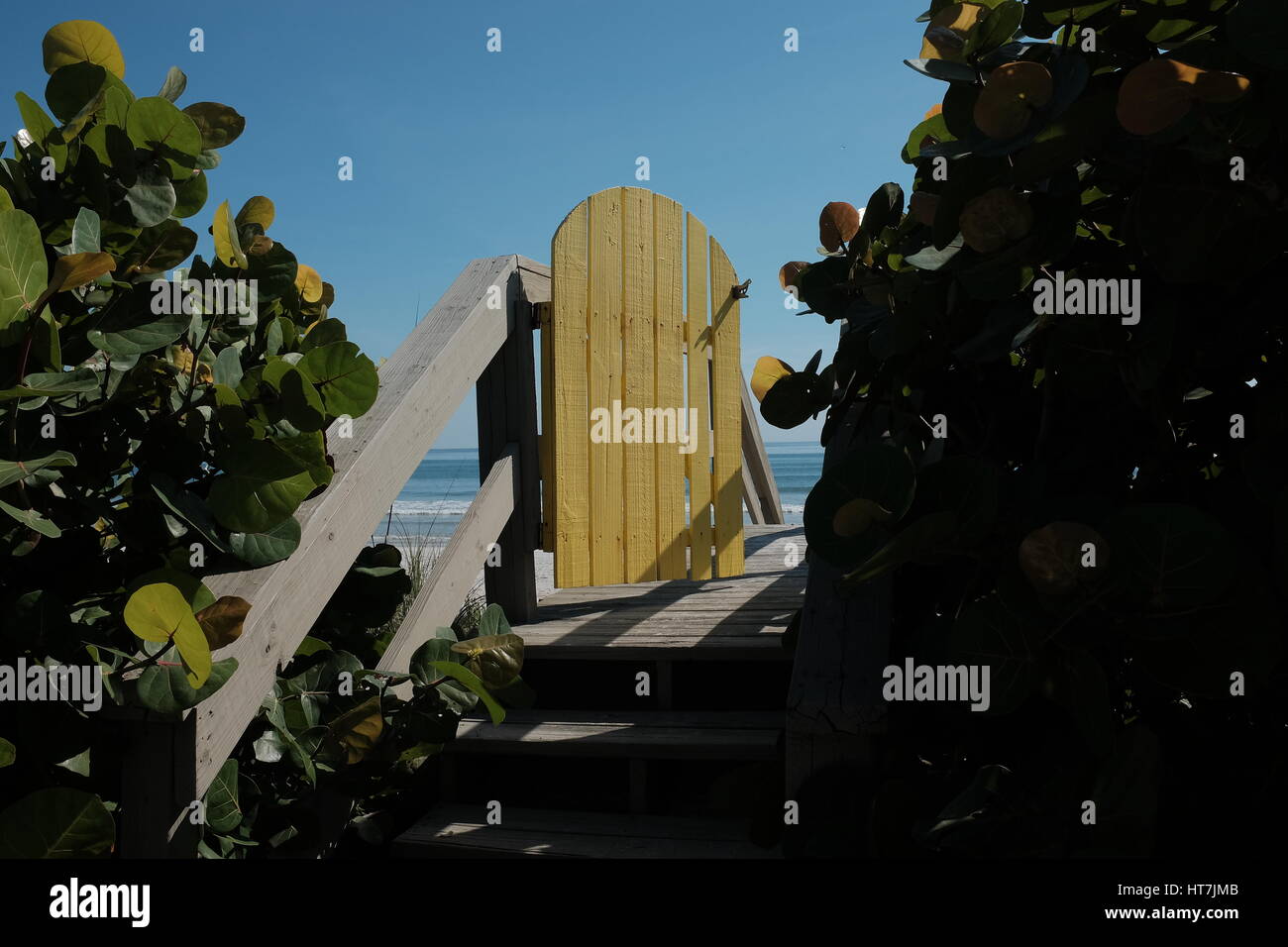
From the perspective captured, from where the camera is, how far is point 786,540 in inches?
219

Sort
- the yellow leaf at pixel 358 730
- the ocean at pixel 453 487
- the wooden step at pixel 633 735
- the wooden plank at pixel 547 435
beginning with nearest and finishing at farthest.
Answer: the yellow leaf at pixel 358 730 < the wooden step at pixel 633 735 < the wooden plank at pixel 547 435 < the ocean at pixel 453 487

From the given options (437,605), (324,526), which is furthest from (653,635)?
(324,526)

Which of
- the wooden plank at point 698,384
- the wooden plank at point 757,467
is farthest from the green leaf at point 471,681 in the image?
the wooden plank at point 757,467

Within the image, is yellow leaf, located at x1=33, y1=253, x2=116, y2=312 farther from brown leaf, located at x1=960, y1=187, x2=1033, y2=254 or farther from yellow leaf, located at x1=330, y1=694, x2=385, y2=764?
brown leaf, located at x1=960, y1=187, x2=1033, y2=254

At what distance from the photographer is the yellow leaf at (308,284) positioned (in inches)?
77.9

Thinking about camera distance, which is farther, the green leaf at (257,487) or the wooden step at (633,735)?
the wooden step at (633,735)

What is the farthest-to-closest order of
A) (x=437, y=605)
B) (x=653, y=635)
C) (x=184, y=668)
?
(x=653, y=635), (x=437, y=605), (x=184, y=668)

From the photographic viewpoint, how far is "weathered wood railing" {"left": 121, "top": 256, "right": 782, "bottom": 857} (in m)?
1.47

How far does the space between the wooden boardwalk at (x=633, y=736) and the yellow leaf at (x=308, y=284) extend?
1161 millimetres

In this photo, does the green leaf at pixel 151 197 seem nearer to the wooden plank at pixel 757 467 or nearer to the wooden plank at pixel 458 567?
the wooden plank at pixel 458 567

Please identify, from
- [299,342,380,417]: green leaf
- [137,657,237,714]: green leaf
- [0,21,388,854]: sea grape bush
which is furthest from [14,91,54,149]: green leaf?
[137,657,237,714]: green leaf

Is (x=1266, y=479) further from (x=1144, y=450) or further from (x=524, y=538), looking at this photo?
(x=524, y=538)

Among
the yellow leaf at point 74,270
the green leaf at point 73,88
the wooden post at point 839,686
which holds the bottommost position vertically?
the wooden post at point 839,686
